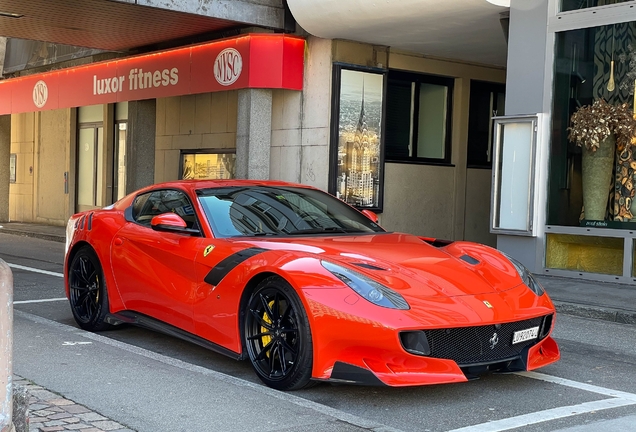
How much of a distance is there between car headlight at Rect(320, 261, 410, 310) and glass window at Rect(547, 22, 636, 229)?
23.7 feet

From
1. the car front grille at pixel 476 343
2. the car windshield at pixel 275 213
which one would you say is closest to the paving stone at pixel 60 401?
the car windshield at pixel 275 213

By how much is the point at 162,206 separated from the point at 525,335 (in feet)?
10.2

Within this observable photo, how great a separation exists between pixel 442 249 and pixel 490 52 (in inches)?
412

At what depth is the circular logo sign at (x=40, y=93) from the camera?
21.5 m

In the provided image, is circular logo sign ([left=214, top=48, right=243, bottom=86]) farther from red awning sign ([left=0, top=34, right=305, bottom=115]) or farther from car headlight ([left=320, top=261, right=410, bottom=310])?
car headlight ([left=320, top=261, right=410, bottom=310])

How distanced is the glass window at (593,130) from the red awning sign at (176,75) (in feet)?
17.1

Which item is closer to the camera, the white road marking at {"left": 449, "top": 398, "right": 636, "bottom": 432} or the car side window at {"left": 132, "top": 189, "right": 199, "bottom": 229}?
the white road marking at {"left": 449, "top": 398, "right": 636, "bottom": 432}

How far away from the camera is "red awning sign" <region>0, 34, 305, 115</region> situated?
15.1 metres

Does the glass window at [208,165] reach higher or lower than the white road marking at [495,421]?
higher

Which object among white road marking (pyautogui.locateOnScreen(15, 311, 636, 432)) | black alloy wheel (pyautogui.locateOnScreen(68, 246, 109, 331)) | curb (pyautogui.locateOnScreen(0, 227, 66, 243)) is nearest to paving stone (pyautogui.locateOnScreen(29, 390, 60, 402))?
white road marking (pyautogui.locateOnScreen(15, 311, 636, 432))

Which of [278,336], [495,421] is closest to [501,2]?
[278,336]

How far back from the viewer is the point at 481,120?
17.6 metres

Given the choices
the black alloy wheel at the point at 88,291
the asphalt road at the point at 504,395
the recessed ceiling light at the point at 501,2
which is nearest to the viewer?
the asphalt road at the point at 504,395

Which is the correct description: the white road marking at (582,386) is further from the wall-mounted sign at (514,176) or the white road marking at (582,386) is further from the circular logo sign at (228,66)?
the circular logo sign at (228,66)
